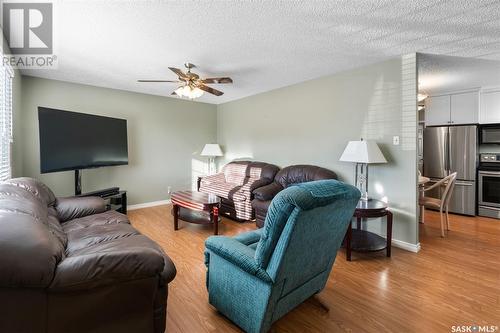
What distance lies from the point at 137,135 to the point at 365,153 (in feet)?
13.9

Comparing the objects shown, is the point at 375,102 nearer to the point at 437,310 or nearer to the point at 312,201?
the point at 437,310

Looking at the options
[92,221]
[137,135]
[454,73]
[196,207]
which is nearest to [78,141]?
[137,135]

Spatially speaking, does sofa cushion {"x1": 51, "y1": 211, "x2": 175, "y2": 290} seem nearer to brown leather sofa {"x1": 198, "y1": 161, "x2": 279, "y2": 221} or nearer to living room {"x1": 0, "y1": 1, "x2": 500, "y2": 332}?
living room {"x1": 0, "y1": 1, "x2": 500, "y2": 332}

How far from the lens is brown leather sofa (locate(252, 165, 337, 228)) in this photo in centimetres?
364

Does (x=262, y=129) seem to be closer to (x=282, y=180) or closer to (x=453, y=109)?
(x=282, y=180)

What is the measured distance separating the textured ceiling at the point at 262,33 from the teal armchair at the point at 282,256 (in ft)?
5.30

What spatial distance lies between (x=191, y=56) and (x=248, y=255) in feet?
8.59

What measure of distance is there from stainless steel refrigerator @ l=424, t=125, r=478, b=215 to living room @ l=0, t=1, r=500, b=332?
35 centimetres

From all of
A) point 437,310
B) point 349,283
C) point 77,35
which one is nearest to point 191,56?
point 77,35

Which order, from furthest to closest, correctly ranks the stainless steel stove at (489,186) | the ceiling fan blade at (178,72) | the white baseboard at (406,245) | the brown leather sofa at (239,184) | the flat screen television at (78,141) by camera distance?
1. the stainless steel stove at (489,186)
2. the brown leather sofa at (239,184)
3. the flat screen television at (78,141)
4. the white baseboard at (406,245)
5. the ceiling fan blade at (178,72)

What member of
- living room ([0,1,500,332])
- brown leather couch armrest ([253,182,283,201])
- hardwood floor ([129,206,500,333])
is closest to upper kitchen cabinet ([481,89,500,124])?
living room ([0,1,500,332])

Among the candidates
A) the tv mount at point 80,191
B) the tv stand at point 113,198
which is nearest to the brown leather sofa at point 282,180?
the tv stand at point 113,198

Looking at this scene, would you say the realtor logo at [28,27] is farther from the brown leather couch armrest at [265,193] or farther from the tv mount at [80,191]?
the brown leather couch armrest at [265,193]

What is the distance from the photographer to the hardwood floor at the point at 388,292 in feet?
5.85
